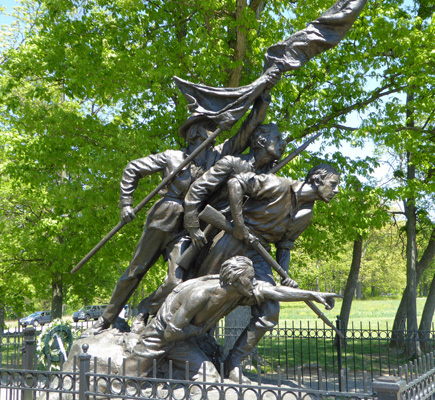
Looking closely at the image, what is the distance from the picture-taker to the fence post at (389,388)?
→ 3.27m

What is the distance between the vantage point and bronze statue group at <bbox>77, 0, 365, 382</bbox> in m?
4.92

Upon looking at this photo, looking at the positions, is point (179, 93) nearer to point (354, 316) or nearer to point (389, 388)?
point (389, 388)

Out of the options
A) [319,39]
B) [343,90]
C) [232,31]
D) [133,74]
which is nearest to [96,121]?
[133,74]

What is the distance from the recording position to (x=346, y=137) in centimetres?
1184

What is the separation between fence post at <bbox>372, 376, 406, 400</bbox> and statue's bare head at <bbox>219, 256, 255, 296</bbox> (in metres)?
1.59

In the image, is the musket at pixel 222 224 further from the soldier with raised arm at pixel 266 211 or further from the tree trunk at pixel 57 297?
the tree trunk at pixel 57 297

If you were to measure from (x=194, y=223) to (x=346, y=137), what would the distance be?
7.47 metres

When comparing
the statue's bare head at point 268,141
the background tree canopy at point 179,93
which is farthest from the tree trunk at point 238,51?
the statue's bare head at point 268,141

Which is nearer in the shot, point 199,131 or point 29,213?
point 199,131

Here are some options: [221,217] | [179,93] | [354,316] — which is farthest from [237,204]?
[354,316]

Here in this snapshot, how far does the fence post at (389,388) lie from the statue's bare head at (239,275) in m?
1.59

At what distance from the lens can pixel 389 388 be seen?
3281 millimetres

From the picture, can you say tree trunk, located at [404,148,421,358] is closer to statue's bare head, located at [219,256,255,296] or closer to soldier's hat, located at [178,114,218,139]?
soldier's hat, located at [178,114,218,139]

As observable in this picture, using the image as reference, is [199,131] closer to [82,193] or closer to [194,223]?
[194,223]
